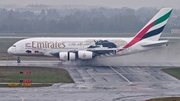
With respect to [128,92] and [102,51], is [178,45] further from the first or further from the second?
[128,92]

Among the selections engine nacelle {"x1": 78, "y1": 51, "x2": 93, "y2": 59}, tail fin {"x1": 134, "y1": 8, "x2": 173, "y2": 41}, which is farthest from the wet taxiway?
tail fin {"x1": 134, "y1": 8, "x2": 173, "y2": 41}

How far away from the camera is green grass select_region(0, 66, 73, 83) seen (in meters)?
60.9

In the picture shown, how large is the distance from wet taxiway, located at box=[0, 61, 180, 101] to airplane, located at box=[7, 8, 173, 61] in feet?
19.0

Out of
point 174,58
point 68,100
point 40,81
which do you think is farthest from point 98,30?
point 68,100

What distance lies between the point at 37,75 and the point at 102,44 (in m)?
16.1

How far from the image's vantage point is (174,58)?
86.2 meters

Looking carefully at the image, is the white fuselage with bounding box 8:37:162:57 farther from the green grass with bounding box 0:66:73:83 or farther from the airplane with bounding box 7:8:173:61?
the green grass with bounding box 0:66:73:83

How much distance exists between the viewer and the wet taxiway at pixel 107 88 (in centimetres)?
4978

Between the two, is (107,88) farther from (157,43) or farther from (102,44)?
(102,44)

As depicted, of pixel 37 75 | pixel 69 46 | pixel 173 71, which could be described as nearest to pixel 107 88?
pixel 37 75

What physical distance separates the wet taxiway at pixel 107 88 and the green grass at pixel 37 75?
1417mm

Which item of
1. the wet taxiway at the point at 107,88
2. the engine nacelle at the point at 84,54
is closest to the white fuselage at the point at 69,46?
the engine nacelle at the point at 84,54

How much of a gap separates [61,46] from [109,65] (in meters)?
7.57

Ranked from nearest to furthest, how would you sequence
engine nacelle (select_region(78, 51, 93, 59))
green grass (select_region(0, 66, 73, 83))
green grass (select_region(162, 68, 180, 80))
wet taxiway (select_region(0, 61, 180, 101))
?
wet taxiway (select_region(0, 61, 180, 101)) < green grass (select_region(0, 66, 73, 83)) < green grass (select_region(162, 68, 180, 80)) < engine nacelle (select_region(78, 51, 93, 59))
